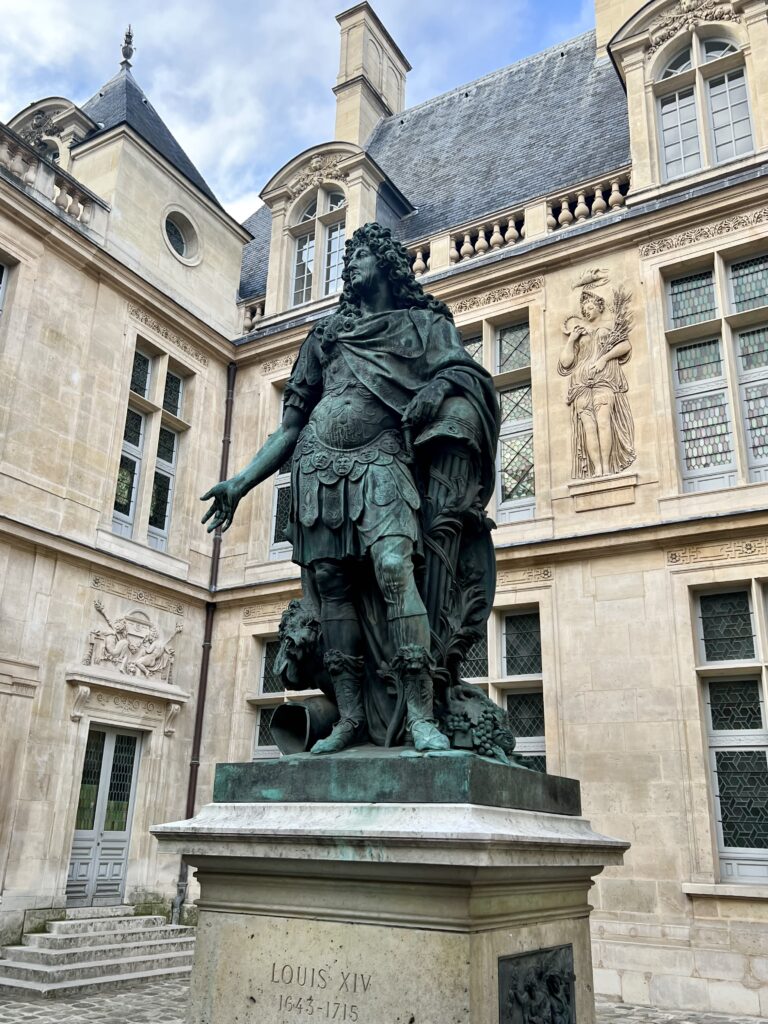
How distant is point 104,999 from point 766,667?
7158 millimetres

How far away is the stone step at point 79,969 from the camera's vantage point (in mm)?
8469

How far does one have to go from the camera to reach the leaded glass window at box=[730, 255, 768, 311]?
1060 cm

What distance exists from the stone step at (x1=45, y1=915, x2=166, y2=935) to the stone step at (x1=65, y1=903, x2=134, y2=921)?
11cm

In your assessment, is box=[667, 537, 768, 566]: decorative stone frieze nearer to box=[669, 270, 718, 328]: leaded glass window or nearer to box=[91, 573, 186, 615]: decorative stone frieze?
box=[669, 270, 718, 328]: leaded glass window

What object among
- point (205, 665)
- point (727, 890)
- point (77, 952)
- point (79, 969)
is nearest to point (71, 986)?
point (79, 969)

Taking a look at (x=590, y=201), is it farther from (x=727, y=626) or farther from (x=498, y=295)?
(x=727, y=626)

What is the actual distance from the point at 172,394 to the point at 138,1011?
355 inches

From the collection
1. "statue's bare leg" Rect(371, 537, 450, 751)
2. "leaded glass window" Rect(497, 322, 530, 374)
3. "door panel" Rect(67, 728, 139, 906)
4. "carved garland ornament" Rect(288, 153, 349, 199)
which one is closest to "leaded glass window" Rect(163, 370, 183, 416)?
"carved garland ornament" Rect(288, 153, 349, 199)

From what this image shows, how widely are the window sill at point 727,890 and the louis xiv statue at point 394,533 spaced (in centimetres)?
659

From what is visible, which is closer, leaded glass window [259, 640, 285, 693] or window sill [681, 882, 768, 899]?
window sill [681, 882, 768, 899]

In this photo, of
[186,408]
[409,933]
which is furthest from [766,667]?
[186,408]

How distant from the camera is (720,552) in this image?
9.72 m

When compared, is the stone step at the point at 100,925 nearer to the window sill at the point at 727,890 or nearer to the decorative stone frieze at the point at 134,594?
the decorative stone frieze at the point at 134,594

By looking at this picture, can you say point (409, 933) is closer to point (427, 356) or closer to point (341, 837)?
point (341, 837)
